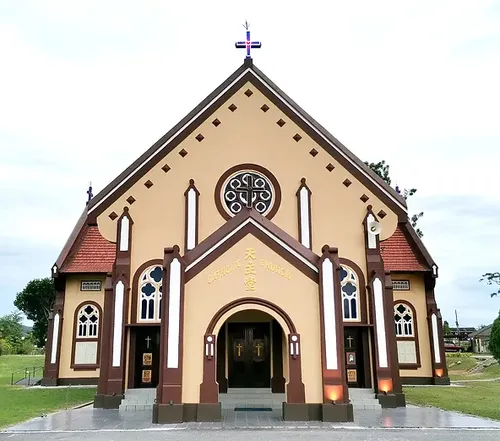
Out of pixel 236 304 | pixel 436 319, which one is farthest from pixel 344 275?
pixel 436 319

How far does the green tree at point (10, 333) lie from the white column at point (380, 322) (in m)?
46.0

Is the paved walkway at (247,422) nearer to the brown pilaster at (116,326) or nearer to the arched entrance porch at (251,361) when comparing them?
the brown pilaster at (116,326)

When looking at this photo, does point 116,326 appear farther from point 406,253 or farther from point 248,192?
point 406,253

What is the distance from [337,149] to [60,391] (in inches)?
625

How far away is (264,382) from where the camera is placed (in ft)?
61.7

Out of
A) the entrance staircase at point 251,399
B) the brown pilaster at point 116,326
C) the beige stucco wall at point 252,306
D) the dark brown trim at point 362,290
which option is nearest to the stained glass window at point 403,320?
the dark brown trim at point 362,290

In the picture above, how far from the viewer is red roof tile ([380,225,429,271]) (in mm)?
26391

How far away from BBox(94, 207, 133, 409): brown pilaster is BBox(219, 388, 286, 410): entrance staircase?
11.8ft

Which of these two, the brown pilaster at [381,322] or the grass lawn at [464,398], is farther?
the brown pilaster at [381,322]

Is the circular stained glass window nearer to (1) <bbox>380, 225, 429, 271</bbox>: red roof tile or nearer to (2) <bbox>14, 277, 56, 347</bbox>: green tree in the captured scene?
(1) <bbox>380, 225, 429, 271</bbox>: red roof tile

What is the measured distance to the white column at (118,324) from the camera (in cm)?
1767

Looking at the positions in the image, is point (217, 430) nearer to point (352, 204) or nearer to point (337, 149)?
point (352, 204)

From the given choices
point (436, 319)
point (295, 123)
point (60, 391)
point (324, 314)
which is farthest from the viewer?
point (436, 319)

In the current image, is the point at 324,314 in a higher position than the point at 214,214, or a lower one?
lower
